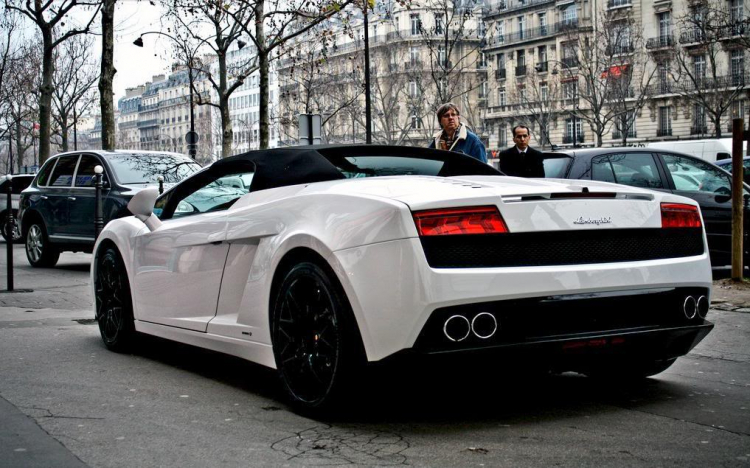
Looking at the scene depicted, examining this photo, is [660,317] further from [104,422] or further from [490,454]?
[104,422]

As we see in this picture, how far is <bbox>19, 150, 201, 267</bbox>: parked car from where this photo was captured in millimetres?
15133

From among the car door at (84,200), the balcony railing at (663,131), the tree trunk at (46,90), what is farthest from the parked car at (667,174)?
the balcony railing at (663,131)

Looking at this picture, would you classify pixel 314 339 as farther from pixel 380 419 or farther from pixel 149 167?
pixel 149 167

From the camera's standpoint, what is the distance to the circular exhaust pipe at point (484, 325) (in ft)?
13.9

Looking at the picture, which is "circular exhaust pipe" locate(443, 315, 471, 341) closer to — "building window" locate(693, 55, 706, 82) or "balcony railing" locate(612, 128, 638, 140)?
"building window" locate(693, 55, 706, 82)

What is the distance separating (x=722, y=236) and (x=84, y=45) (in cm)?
5924

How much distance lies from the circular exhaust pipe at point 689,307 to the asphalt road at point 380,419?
0.45 m

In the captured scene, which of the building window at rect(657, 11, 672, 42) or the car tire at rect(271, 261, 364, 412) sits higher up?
the building window at rect(657, 11, 672, 42)

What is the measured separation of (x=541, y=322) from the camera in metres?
4.35

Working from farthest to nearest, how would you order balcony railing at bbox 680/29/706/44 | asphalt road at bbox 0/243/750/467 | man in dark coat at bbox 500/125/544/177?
balcony railing at bbox 680/29/706/44 < man in dark coat at bbox 500/125/544/177 < asphalt road at bbox 0/243/750/467

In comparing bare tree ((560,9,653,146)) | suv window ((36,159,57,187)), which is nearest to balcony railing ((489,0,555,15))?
bare tree ((560,9,653,146))

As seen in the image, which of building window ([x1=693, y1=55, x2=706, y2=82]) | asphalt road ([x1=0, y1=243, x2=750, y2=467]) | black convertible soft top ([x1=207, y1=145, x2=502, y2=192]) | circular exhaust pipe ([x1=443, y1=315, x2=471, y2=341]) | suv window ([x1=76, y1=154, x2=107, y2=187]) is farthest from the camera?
building window ([x1=693, y1=55, x2=706, y2=82])

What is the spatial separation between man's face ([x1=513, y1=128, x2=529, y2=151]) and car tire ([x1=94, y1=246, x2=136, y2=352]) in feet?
15.1

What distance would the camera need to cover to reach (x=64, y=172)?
16656 mm
